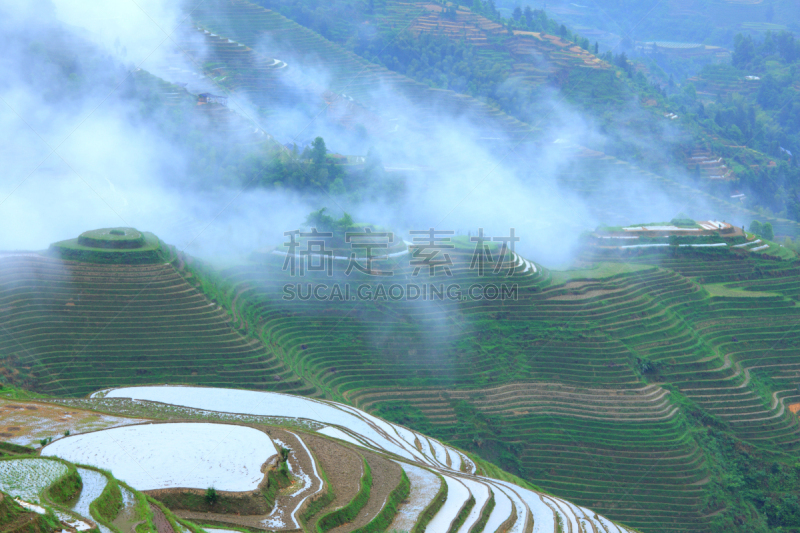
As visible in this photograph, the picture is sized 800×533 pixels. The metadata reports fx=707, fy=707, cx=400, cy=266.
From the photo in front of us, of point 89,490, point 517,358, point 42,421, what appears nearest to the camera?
point 89,490

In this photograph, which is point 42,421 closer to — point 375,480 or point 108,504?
point 108,504

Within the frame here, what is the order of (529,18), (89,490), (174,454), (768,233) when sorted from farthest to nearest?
(529,18)
(768,233)
(174,454)
(89,490)

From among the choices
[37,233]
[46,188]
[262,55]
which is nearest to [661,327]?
[37,233]

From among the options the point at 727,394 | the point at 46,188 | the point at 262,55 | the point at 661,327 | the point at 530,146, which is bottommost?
the point at 727,394

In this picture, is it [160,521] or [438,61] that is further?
[438,61]

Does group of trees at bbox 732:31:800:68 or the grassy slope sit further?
group of trees at bbox 732:31:800:68

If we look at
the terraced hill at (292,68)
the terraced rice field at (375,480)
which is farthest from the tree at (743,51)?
the terraced rice field at (375,480)

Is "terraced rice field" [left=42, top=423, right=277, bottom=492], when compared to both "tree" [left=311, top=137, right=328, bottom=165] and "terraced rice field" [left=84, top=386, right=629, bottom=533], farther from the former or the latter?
"tree" [left=311, top=137, right=328, bottom=165]

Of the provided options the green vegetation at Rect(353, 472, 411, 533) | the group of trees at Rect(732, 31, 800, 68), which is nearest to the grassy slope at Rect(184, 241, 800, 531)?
the green vegetation at Rect(353, 472, 411, 533)

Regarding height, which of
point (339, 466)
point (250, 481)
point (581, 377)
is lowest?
point (581, 377)

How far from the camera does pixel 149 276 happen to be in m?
30.2

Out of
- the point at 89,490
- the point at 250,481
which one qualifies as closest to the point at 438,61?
the point at 250,481

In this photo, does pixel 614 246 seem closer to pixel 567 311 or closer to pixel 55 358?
pixel 567 311

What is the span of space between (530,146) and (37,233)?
45.7 m
